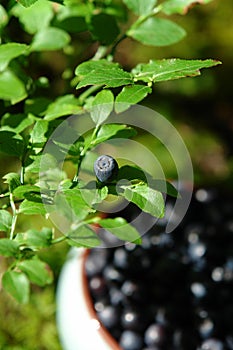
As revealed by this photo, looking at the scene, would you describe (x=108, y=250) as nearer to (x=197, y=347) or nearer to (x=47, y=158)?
(x=197, y=347)

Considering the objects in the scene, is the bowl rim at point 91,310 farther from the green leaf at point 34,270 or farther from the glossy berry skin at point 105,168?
the glossy berry skin at point 105,168

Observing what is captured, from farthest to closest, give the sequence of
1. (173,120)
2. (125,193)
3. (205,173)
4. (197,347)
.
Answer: (173,120) < (205,173) < (197,347) < (125,193)

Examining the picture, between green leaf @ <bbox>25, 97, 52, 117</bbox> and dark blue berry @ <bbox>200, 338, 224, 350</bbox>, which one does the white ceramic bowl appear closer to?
dark blue berry @ <bbox>200, 338, 224, 350</bbox>

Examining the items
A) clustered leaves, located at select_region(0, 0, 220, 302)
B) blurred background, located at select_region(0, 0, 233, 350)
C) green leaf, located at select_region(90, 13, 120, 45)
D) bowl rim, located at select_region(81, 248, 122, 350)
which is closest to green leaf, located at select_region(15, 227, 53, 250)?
clustered leaves, located at select_region(0, 0, 220, 302)

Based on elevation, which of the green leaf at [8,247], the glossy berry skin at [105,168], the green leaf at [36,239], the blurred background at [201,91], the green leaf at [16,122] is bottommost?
the blurred background at [201,91]

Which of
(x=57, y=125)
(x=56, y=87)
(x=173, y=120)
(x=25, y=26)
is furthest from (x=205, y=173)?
(x=57, y=125)

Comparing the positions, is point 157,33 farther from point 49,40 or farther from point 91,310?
point 91,310

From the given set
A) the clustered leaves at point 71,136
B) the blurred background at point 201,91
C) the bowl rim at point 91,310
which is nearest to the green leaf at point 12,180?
the clustered leaves at point 71,136
